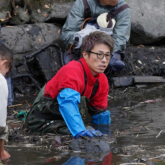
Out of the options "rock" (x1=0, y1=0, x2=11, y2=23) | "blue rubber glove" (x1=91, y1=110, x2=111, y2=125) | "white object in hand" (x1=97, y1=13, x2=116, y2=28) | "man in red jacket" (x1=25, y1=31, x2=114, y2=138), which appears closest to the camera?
"man in red jacket" (x1=25, y1=31, x2=114, y2=138)

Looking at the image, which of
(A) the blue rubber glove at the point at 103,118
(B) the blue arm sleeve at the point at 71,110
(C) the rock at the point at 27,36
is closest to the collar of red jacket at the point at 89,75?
(B) the blue arm sleeve at the point at 71,110

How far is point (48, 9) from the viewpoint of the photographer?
8.09m

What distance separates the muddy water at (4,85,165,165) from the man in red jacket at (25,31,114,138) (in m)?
0.50

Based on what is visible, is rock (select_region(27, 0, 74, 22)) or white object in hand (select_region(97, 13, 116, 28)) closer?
white object in hand (select_region(97, 13, 116, 28))

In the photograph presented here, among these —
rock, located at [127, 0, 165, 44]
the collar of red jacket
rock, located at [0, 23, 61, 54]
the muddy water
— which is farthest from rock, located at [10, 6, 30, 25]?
the collar of red jacket

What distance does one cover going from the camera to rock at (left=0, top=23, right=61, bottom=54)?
739cm

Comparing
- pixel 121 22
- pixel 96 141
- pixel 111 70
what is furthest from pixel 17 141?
pixel 121 22

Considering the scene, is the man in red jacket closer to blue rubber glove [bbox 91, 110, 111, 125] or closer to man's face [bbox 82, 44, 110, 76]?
man's face [bbox 82, 44, 110, 76]

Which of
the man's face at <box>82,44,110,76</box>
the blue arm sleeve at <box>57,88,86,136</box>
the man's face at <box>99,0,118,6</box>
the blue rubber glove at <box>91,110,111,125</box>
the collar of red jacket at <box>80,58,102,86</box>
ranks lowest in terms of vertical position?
the blue rubber glove at <box>91,110,111,125</box>

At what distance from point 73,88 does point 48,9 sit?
447 centimetres

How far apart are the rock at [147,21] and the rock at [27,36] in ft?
7.06

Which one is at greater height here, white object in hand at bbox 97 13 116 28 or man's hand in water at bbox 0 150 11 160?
white object in hand at bbox 97 13 116 28

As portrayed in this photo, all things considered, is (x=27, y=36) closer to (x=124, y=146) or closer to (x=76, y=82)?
(x=76, y=82)

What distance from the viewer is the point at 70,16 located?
741cm
